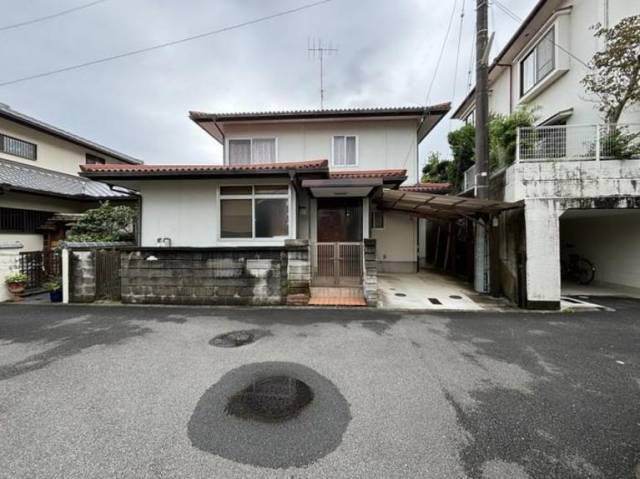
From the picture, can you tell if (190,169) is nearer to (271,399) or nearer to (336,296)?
(336,296)

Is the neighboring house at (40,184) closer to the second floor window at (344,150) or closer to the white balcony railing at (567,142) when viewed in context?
the second floor window at (344,150)

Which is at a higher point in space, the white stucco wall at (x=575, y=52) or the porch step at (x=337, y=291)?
the white stucco wall at (x=575, y=52)

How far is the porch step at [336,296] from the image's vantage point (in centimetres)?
613

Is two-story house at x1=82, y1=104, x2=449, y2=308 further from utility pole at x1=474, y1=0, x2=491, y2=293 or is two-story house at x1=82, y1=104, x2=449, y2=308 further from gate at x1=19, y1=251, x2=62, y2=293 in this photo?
gate at x1=19, y1=251, x2=62, y2=293

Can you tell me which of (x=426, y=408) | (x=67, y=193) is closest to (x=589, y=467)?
(x=426, y=408)

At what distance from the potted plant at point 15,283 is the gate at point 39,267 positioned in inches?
23.8

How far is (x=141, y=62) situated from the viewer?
927 cm

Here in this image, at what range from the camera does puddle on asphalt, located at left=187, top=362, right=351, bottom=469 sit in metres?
2.04

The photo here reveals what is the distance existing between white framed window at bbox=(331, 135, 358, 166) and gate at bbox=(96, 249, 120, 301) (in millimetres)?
7606

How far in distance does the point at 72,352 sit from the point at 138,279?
109 inches

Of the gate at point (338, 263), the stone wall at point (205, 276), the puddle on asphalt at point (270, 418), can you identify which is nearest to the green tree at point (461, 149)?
the gate at point (338, 263)

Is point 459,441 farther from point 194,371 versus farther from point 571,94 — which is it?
point 571,94

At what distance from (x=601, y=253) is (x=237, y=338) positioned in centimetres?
1173

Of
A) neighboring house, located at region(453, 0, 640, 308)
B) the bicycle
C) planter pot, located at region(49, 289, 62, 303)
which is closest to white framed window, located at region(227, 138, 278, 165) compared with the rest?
planter pot, located at region(49, 289, 62, 303)
